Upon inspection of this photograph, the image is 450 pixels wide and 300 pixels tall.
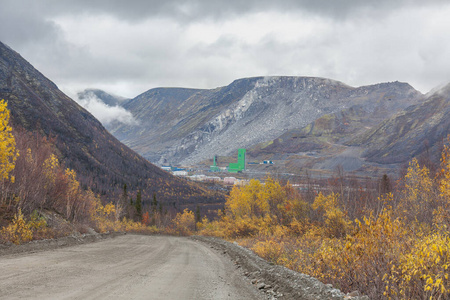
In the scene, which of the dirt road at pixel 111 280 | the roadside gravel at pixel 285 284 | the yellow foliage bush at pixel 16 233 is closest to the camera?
the roadside gravel at pixel 285 284

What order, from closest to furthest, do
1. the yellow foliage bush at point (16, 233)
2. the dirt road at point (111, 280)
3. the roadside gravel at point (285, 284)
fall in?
1. the roadside gravel at point (285, 284)
2. the dirt road at point (111, 280)
3. the yellow foliage bush at point (16, 233)

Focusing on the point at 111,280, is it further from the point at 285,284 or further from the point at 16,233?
the point at 16,233

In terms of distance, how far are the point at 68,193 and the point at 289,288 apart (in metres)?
35.1

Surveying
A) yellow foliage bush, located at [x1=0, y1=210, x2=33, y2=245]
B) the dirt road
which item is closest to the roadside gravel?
the dirt road

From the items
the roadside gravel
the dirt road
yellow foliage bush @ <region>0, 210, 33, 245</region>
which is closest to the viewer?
the roadside gravel

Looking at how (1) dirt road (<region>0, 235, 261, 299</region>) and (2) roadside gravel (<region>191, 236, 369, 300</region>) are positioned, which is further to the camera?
(1) dirt road (<region>0, 235, 261, 299</region>)

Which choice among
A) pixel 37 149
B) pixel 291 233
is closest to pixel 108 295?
pixel 291 233

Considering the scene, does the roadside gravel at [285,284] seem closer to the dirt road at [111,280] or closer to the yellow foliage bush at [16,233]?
the dirt road at [111,280]

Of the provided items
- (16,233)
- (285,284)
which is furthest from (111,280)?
(16,233)

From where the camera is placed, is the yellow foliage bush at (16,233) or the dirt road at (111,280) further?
the yellow foliage bush at (16,233)

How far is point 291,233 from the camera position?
3900 cm

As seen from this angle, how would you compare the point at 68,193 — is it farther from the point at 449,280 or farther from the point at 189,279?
the point at 449,280

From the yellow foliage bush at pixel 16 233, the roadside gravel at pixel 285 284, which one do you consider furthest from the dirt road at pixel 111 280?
the yellow foliage bush at pixel 16 233

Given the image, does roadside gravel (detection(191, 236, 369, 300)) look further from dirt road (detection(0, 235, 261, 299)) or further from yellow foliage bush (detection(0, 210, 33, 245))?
yellow foliage bush (detection(0, 210, 33, 245))
